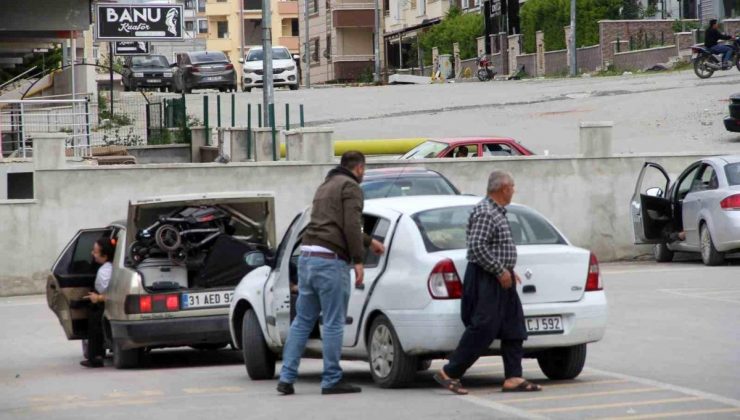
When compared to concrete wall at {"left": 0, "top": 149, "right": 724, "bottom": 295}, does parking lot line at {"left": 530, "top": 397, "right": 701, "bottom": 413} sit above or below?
below

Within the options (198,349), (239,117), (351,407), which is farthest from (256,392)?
(239,117)

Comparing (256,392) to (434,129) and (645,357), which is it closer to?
(645,357)

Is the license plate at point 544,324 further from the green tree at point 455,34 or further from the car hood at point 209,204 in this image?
the green tree at point 455,34

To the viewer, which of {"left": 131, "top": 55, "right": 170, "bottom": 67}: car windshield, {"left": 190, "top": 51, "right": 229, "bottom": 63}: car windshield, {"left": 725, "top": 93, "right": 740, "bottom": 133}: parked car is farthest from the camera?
{"left": 131, "top": 55, "right": 170, "bottom": 67}: car windshield

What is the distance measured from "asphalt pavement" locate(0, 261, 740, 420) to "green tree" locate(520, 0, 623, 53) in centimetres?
4446

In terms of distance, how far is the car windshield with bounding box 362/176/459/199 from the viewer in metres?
20.0

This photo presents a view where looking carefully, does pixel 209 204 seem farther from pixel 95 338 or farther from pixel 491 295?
pixel 491 295

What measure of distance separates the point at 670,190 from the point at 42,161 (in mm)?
10227

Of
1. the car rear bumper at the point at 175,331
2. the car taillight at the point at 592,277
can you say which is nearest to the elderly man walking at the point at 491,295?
the car taillight at the point at 592,277

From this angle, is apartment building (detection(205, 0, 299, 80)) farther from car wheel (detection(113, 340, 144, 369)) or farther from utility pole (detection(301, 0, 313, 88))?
car wheel (detection(113, 340, 144, 369))

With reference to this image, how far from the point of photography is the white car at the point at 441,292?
10750 millimetres

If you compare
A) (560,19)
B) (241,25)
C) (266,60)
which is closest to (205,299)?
(266,60)

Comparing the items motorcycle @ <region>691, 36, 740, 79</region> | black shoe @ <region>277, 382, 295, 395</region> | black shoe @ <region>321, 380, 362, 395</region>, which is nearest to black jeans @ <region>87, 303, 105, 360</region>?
black shoe @ <region>277, 382, 295, 395</region>

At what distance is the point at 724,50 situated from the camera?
43219 millimetres
